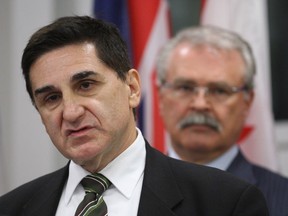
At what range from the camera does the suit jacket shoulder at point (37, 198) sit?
2191mm

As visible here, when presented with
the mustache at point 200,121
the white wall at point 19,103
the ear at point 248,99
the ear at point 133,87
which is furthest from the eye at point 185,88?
the ear at point 133,87

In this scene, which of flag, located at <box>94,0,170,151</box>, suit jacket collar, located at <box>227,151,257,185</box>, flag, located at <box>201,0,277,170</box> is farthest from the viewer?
flag, located at <box>94,0,170,151</box>

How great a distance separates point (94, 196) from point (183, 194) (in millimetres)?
277

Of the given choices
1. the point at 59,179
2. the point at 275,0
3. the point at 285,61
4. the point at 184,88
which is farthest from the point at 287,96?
the point at 59,179

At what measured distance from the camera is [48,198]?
7.24ft

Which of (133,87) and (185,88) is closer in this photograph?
(133,87)

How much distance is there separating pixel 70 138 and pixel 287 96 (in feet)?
10.0

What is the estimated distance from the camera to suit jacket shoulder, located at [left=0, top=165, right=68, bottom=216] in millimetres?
2191

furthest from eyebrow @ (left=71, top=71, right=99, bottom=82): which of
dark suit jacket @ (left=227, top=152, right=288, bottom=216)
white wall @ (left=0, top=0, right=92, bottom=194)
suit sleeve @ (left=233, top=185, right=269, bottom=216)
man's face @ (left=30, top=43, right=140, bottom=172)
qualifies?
white wall @ (left=0, top=0, right=92, bottom=194)

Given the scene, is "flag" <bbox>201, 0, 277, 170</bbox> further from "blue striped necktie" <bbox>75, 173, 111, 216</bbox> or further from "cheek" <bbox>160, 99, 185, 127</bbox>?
"blue striped necktie" <bbox>75, 173, 111, 216</bbox>

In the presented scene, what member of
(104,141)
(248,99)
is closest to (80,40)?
(104,141)

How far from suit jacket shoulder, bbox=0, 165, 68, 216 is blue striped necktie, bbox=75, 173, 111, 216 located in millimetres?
121

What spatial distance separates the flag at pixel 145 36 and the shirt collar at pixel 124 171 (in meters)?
2.02

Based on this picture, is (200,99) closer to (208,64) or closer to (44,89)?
(208,64)
